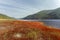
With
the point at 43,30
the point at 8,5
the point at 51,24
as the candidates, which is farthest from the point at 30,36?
the point at 8,5

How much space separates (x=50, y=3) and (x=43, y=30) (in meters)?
0.38

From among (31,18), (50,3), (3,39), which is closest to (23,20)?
(31,18)

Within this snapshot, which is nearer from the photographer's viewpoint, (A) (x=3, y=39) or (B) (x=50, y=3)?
(A) (x=3, y=39)

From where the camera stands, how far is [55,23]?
4.42 ft

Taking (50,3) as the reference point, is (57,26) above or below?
below

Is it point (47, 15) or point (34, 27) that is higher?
point (47, 15)

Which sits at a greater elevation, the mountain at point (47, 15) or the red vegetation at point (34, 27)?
the mountain at point (47, 15)

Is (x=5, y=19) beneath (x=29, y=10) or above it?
beneath

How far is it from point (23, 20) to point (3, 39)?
335 millimetres

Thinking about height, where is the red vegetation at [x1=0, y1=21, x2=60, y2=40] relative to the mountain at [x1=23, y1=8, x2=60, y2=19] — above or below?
below

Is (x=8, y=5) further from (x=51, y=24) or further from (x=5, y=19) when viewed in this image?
(x=51, y=24)

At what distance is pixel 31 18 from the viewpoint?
1.39 m

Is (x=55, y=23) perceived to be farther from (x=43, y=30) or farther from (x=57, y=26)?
(x=43, y=30)

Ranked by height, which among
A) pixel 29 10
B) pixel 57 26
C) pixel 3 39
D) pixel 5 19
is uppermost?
pixel 29 10
